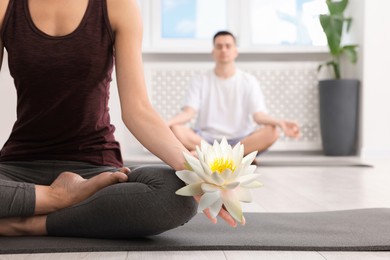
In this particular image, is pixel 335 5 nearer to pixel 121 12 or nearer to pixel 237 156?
pixel 121 12

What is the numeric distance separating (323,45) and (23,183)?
15.0 ft

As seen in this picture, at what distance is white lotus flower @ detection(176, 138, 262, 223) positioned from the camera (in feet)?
4.54

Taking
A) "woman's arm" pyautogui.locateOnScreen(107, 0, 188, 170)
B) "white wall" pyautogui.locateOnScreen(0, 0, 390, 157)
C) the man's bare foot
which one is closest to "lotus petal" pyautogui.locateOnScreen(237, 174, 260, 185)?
"woman's arm" pyautogui.locateOnScreen(107, 0, 188, 170)

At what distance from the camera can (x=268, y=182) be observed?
357 cm

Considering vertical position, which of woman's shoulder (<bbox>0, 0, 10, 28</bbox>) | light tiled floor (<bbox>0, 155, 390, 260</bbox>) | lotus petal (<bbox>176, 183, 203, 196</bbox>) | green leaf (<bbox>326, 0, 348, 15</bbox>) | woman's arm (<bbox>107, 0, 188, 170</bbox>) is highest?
green leaf (<bbox>326, 0, 348, 15</bbox>)

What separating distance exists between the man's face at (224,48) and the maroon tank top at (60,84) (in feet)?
9.45

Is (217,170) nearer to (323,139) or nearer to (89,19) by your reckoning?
(89,19)

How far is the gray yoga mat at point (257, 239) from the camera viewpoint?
5.54 ft

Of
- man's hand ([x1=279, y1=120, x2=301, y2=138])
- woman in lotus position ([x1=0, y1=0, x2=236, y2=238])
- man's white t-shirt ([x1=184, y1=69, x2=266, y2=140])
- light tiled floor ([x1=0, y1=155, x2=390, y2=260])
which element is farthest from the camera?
man's white t-shirt ([x1=184, y1=69, x2=266, y2=140])

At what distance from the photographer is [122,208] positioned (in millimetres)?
1729

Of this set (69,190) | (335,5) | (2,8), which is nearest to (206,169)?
(69,190)

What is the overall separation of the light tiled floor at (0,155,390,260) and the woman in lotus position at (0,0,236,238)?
145 millimetres

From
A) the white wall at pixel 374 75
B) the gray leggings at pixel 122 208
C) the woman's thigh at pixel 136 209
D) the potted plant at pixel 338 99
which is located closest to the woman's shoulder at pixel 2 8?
the gray leggings at pixel 122 208

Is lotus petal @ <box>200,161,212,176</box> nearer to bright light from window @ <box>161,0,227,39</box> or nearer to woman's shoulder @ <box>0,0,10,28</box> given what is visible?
woman's shoulder @ <box>0,0,10,28</box>
